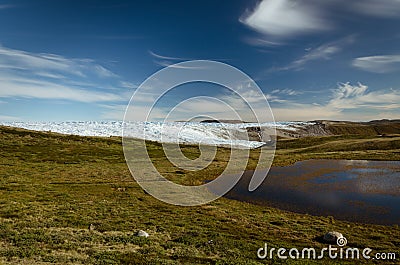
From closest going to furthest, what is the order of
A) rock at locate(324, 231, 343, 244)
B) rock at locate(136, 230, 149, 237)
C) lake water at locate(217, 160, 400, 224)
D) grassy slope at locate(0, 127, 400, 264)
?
grassy slope at locate(0, 127, 400, 264)
rock at locate(136, 230, 149, 237)
rock at locate(324, 231, 343, 244)
lake water at locate(217, 160, 400, 224)

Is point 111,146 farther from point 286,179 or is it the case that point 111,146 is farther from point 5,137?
point 286,179

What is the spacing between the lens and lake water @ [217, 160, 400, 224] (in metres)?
34.3

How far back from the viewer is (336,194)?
43.3 meters

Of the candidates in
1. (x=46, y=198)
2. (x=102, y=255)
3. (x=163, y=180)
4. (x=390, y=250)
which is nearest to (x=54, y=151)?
(x=163, y=180)

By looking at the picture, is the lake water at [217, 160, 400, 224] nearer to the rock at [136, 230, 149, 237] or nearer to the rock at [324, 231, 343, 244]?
the rock at [324, 231, 343, 244]

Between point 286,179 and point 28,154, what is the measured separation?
71.7 metres

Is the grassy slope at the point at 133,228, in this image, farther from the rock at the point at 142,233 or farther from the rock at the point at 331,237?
the rock at the point at 331,237

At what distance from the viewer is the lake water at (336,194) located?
3428 centimetres

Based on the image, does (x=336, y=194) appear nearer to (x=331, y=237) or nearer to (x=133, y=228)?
(x=331, y=237)

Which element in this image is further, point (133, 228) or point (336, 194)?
point (336, 194)

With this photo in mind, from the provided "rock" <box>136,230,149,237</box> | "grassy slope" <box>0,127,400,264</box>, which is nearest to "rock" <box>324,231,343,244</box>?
"grassy slope" <box>0,127,400,264</box>

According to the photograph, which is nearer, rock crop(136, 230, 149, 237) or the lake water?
rock crop(136, 230, 149, 237)

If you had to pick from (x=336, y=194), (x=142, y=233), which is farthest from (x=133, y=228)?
(x=336, y=194)

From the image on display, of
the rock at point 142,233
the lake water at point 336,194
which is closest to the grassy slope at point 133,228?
the rock at point 142,233
